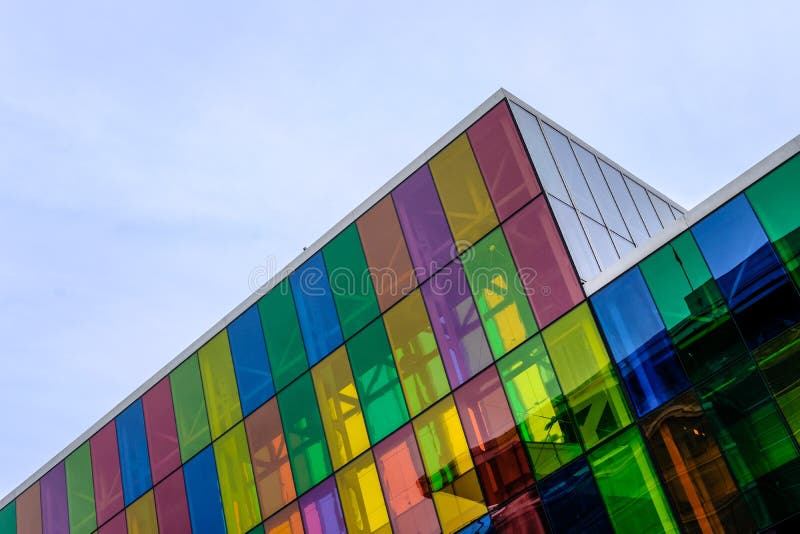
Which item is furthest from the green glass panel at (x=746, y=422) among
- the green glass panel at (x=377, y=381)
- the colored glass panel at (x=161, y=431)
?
the colored glass panel at (x=161, y=431)

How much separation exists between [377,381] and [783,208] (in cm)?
1217

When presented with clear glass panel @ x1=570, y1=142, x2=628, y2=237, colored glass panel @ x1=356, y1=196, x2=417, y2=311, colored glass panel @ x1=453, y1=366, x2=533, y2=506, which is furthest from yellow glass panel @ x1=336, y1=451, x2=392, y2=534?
clear glass panel @ x1=570, y1=142, x2=628, y2=237

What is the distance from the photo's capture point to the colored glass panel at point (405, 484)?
91.5 feet

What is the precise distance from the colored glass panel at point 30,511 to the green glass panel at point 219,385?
33.2 ft

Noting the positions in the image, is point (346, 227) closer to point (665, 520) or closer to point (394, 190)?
point (394, 190)

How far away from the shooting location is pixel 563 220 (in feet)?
90.8

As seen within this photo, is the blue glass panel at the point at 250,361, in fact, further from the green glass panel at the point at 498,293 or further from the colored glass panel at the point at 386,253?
the green glass panel at the point at 498,293

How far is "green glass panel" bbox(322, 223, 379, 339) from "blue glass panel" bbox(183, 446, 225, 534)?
6.92 metres

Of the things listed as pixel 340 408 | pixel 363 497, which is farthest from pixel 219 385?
pixel 363 497

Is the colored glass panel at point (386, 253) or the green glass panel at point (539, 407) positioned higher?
the colored glass panel at point (386, 253)

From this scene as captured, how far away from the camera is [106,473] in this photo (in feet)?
124

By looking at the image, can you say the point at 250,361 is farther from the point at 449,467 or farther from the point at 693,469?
the point at 693,469

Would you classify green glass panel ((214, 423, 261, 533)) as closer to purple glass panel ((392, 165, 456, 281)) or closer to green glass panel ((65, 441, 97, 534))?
green glass panel ((65, 441, 97, 534))

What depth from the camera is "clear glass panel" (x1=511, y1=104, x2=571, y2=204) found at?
28422 millimetres
